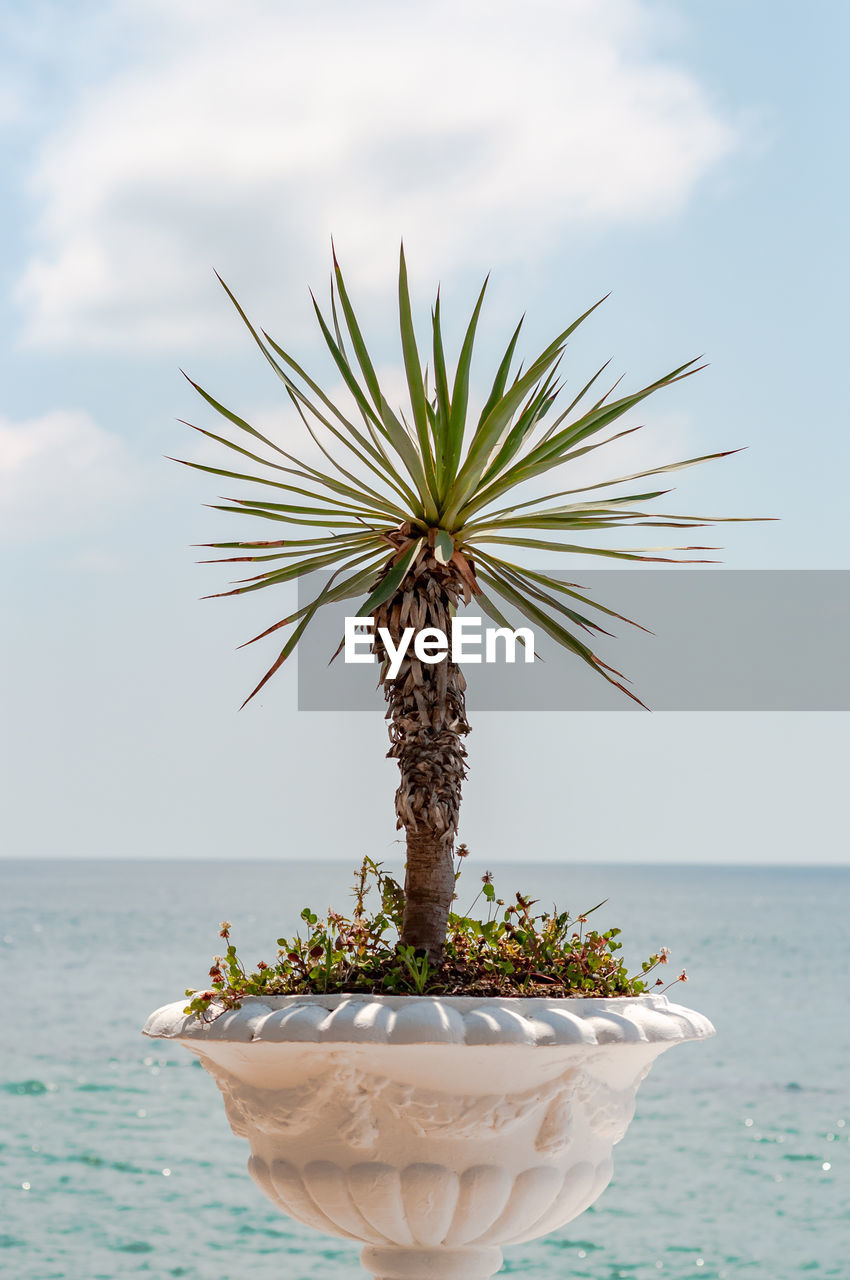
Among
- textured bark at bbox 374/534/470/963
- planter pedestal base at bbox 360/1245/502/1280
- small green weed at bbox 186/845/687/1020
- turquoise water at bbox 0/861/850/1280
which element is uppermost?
textured bark at bbox 374/534/470/963

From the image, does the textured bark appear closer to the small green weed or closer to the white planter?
the small green weed

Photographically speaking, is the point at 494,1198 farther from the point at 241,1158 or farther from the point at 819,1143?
the point at 819,1143

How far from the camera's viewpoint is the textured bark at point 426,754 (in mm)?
2717

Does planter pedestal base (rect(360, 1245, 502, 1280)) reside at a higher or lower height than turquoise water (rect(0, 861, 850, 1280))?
higher

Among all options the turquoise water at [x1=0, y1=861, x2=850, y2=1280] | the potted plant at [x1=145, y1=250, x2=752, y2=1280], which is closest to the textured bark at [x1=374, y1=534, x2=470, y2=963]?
the potted plant at [x1=145, y1=250, x2=752, y2=1280]

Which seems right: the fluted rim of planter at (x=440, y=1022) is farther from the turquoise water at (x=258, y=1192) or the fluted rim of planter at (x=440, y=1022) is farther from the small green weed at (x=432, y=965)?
the turquoise water at (x=258, y=1192)

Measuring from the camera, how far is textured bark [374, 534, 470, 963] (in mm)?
2717

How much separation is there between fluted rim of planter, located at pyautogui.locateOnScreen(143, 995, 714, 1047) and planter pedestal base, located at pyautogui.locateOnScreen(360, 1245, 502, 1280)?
1.89 feet

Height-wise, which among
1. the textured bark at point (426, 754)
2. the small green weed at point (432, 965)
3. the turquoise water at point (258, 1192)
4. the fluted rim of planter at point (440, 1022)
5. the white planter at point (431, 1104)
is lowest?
the turquoise water at point (258, 1192)

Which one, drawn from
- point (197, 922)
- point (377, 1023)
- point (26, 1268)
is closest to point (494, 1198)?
point (377, 1023)

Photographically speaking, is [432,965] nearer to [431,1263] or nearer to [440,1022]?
[440,1022]

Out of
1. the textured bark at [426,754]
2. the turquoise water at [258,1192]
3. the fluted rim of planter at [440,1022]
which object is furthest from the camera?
the turquoise water at [258,1192]

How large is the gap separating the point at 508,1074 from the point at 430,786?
637 millimetres

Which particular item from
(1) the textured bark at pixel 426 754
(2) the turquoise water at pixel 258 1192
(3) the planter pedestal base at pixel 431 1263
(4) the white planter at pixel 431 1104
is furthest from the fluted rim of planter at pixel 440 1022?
(2) the turquoise water at pixel 258 1192
